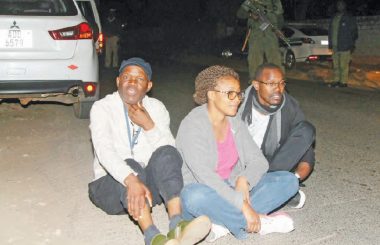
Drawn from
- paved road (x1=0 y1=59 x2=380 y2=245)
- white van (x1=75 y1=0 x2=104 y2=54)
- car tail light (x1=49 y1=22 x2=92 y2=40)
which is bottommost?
paved road (x1=0 y1=59 x2=380 y2=245)

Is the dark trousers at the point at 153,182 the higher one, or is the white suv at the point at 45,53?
the white suv at the point at 45,53

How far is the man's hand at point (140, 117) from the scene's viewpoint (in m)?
3.83

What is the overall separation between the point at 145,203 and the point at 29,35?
366cm

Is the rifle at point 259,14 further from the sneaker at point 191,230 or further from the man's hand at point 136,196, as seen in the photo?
the sneaker at point 191,230

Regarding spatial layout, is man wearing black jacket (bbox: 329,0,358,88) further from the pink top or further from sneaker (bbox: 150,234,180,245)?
sneaker (bbox: 150,234,180,245)

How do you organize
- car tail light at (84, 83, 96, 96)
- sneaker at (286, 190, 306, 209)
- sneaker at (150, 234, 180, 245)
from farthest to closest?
car tail light at (84, 83, 96, 96) → sneaker at (286, 190, 306, 209) → sneaker at (150, 234, 180, 245)

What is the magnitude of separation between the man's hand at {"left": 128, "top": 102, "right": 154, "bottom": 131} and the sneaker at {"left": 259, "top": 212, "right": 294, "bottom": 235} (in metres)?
1.05

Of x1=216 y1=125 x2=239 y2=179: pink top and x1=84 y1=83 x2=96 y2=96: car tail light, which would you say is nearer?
x1=216 y1=125 x2=239 y2=179: pink top

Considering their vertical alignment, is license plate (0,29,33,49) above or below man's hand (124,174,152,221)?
above

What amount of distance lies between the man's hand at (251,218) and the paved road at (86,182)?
34 centimetres

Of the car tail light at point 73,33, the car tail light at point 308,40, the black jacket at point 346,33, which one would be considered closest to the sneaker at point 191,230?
the car tail light at point 73,33

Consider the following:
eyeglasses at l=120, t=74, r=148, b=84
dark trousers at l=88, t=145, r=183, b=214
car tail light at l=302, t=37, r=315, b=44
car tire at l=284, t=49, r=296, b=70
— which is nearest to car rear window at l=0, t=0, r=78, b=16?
eyeglasses at l=120, t=74, r=148, b=84

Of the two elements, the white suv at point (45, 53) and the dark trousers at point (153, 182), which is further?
the white suv at point (45, 53)

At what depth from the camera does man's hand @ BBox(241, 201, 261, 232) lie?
3.48 metres
